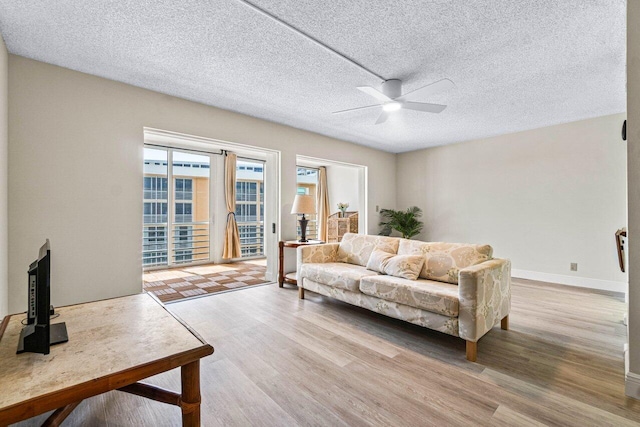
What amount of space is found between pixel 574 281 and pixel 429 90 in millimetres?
3951

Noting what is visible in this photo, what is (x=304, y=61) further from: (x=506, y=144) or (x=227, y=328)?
(x=506, y=144)

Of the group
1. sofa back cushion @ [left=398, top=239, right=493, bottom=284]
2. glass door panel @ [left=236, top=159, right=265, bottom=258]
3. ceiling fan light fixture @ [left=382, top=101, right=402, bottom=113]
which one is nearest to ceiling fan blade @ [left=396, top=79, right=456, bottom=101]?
ceiling fan light fixture @ [left=382, top=101, right=402, bottom=113]

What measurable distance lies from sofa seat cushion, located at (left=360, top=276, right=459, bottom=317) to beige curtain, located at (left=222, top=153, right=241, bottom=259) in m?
3.95

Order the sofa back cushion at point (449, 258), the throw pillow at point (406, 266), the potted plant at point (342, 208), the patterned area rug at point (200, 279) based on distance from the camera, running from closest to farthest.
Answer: the sofa back cushion at point (449, 258) < the throw pillow at point (406, 266) < the patterned area rug at point (200, 279) < the potted plant at point (342, 208)

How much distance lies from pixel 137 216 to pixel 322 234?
4783 mm

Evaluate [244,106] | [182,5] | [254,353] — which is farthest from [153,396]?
[244,106]

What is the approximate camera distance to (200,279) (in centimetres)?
478

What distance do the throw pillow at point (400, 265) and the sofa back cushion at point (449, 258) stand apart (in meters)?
0.10

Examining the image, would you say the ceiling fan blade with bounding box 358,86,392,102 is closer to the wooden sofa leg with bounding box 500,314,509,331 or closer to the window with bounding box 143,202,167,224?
the wooden sofa leg with bounding box 500,314,509,331

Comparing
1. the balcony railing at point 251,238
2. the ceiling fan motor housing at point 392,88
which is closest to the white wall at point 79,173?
the ceiling fan motor housing at point 392,88

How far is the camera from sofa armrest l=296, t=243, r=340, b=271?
3750mm

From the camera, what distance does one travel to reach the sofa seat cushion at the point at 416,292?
2.35 metres

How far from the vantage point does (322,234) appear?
7574 millimetres

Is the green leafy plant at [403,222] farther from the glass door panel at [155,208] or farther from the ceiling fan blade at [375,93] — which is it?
the glass door panel at [155,208]
